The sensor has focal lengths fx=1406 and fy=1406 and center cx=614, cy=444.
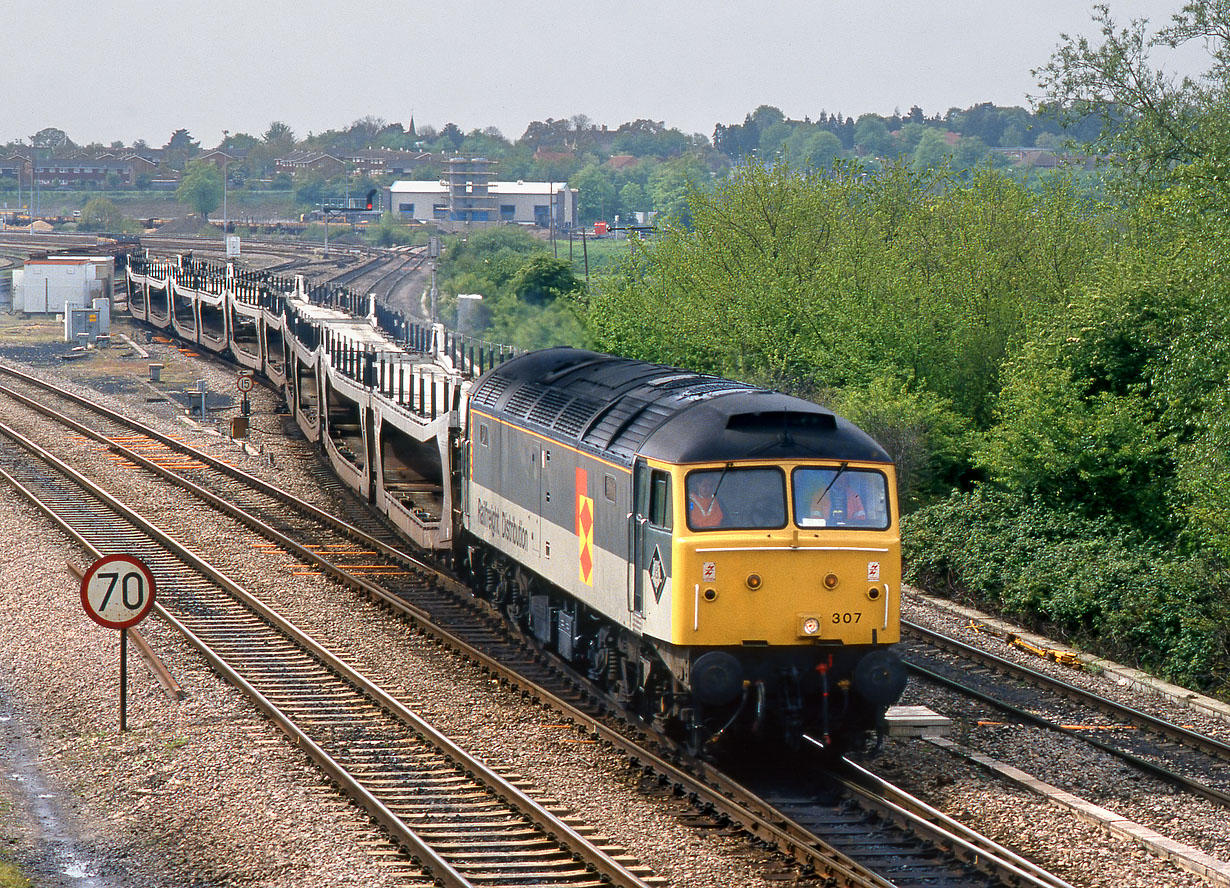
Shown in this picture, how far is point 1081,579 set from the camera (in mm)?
21141

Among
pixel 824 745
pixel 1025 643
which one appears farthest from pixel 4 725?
pixel 1025 643

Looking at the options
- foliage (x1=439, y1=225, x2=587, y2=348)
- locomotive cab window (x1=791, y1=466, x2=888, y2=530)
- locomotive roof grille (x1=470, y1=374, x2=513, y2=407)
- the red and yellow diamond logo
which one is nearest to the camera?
locomotive cab window (x1=791, y1=466, x2=888, y2=530)

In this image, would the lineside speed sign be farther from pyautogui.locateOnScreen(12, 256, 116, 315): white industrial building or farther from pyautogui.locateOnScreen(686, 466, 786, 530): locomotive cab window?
pyautogui.locateOnScreen(12, 256, 116, 315): white industrial building

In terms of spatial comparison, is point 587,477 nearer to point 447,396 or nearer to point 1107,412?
point 447,396

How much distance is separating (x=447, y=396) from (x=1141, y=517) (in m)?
12.0

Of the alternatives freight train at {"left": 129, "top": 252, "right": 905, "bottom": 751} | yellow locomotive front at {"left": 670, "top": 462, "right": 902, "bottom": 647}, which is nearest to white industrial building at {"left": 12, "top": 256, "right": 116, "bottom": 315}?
freight train at {"left": 129, "top": 252, "right": 905, "bottom": 751}

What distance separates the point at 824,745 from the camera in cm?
1348

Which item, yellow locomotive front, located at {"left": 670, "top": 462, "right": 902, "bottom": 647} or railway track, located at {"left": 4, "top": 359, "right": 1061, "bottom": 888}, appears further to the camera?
yellow locomotive front, located at {"left": 670, "top": 462, "right": 902, "bottom": 647}

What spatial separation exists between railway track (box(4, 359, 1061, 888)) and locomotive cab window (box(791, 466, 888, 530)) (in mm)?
2564

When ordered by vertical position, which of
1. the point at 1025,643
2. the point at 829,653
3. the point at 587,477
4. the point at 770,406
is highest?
the point at 770,406

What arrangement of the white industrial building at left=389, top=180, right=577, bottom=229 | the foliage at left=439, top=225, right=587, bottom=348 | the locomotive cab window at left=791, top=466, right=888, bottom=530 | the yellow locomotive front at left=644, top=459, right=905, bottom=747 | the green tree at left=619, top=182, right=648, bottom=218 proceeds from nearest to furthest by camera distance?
1. the yellow locomotive front at left=644, top=459, right=905, bottom=747
2. the locomotive cab window at left=791, top=466, right=888, bottom=530
3. the foliage at left=439, top=225, right=587, bottom=348
4. the white industrial building at left=389, top=180, right=577, bottom=229
5. the green tree at left=619, top=182, right=648, bottom=218

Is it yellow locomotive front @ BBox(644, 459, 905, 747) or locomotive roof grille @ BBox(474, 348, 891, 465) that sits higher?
locomotive roof grille @ BBox(474, 348, 891, 465)

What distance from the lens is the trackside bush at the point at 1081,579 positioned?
18875mm

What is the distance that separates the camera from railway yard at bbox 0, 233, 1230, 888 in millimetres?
11492
